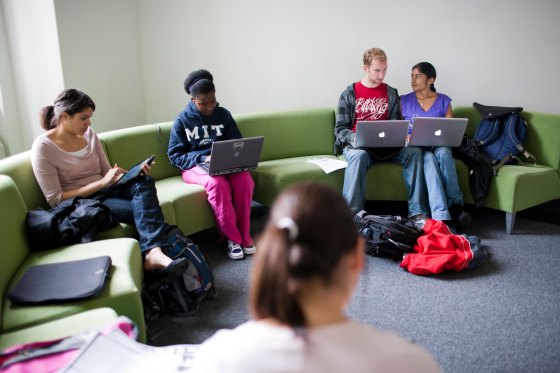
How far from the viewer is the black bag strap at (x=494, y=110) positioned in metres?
3.98

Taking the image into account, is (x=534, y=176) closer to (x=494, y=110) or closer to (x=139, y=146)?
(x=494, y=110)

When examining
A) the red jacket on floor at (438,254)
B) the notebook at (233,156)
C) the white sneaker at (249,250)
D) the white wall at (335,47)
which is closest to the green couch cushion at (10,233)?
the notebook at (233,156)

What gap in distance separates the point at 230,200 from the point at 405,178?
1336mm

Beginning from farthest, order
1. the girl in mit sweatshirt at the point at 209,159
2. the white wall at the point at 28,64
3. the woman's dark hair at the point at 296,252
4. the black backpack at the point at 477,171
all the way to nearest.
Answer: the white wall at the point at 28,64 → the black backpack at the point at 477,171 → the girl in mit sweatshirt at the point at 209,159 → the woman's dark hair at the point at 296,252

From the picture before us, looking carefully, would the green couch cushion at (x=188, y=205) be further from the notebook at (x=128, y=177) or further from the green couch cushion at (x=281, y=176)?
the green couch cushion at (x=281, y=176)

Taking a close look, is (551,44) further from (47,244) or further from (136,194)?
(47,244)

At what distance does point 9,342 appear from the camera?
1.79m

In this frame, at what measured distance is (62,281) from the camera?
213cm

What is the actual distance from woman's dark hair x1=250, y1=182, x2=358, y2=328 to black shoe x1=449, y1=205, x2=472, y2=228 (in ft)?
9.59

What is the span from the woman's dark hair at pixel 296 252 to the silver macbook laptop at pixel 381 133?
2823mm

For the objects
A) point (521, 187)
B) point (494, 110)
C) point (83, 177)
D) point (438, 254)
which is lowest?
point (438, 254)

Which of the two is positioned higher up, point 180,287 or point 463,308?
point 180,287

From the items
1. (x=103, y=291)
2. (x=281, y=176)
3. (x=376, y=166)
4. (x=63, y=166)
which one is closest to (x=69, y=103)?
(x=63, y=166)

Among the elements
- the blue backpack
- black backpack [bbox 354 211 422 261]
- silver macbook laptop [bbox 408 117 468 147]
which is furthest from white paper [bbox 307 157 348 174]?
the blue backpack
